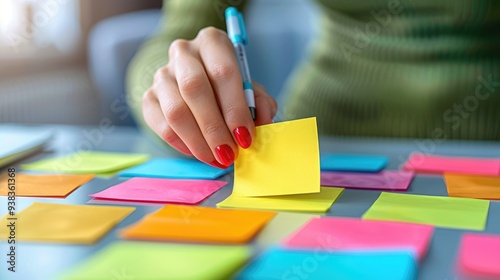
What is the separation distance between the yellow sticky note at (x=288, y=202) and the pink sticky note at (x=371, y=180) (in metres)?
0.05

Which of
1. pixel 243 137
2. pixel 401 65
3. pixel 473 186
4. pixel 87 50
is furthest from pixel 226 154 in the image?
pixel 87 50

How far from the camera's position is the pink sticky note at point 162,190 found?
0.54m

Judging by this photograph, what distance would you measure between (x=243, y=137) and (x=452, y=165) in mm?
279

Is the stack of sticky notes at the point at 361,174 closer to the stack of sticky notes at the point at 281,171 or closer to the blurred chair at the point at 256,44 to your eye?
the stack of sticky notes at the point at 281,171

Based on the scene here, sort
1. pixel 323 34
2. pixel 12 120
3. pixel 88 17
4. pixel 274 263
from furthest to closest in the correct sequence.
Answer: pixel 88 17 < pixel 12 120 < pixel 323 34 < pixel 274 263

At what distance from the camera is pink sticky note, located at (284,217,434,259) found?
1.30 feet

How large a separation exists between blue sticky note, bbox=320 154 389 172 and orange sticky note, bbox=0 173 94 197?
10.7 inches

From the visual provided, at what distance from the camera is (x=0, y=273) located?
0.37m

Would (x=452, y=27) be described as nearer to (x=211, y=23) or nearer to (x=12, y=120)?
(x=211, y=23)

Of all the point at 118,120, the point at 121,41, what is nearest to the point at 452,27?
the point at 121,41

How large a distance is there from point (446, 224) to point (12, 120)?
1932 millimetres

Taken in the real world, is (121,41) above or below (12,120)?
above

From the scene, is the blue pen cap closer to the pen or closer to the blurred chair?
the pen

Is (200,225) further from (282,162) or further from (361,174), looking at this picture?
(361,174)
